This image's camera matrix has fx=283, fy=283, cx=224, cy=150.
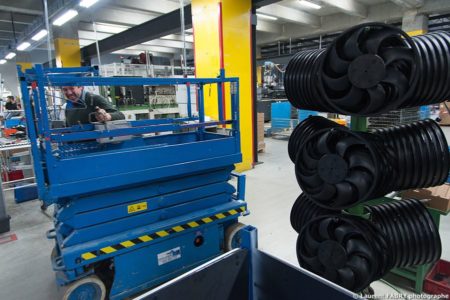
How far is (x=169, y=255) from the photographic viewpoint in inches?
84.1

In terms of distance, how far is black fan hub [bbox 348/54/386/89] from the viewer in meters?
1.06

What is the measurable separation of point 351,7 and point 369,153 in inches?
367

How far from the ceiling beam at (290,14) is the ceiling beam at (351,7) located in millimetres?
1435

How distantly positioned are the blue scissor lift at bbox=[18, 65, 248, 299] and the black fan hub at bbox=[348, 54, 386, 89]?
131 centimetres

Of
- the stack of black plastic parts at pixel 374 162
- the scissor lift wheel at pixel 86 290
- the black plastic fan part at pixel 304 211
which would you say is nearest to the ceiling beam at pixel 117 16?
the scissor lift wheel at pixel 86 290

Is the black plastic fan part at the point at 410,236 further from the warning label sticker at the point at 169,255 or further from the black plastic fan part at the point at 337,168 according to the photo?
the warning label sticker at the point at 169,255

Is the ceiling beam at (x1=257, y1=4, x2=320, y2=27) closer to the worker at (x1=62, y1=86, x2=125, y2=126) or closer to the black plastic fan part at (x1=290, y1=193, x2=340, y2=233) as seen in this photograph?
the worker at (x1=62, y1=86, x2=125, y2=126)

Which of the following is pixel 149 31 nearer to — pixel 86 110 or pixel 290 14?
pixel 86 110

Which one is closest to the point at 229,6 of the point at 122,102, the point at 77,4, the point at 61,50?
the point at 122,102

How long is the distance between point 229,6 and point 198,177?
354 cm

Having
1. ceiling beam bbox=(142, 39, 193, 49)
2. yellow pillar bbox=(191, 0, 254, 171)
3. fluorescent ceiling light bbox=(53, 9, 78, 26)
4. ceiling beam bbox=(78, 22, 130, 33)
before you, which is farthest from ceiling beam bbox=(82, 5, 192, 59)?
ceiling beam bbox=(142, 39, 193, 49)

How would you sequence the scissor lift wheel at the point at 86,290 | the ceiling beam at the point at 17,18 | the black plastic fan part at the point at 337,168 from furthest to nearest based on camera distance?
the ceiling beam at the point at 17,18 < the scissor lift wheel at the point at 86,290 < the black plastic fan part at the point at 337,168

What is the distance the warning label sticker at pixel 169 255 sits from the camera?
2.10m

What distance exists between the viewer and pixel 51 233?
2.37 meters
